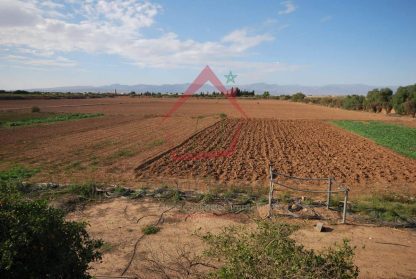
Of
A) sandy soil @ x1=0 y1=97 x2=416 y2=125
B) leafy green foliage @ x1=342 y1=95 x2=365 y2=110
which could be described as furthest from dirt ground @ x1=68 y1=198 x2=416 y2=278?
leafy green foliage @ x1=342 y1=95 x2=365 y2=110

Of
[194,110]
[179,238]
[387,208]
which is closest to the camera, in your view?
[179,238]

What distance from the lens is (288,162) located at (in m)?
17.2

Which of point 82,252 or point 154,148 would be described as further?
point 154,148

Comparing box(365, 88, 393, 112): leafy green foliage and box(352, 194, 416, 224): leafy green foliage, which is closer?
box(352, 194, 416, 224): leafy green foliage

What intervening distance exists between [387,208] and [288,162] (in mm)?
7066

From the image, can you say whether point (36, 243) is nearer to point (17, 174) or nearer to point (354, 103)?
point (17, 174)

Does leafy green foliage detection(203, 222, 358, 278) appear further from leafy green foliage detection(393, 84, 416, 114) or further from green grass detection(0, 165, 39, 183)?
leafy green foliage detection(393, 84, 416, 114)

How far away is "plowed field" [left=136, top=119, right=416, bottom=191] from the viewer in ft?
47.6

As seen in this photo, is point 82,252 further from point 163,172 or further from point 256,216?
point 163,172

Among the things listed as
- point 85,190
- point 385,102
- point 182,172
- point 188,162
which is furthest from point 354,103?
point 85,190

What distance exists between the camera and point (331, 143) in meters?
24.2

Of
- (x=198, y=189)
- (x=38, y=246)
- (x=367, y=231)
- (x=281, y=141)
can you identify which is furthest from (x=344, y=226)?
(x=281, y=141)

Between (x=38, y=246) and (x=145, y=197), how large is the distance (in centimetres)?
702

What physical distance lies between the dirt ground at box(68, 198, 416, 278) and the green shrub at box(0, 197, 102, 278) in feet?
8.47
